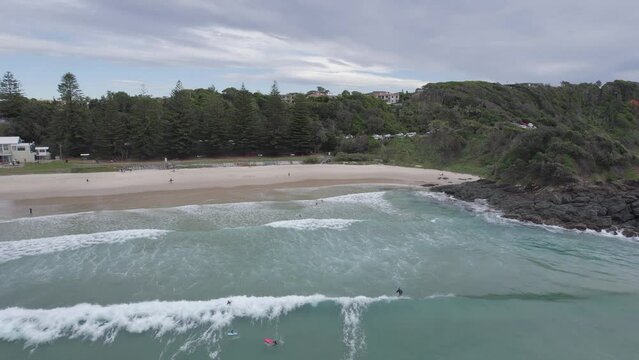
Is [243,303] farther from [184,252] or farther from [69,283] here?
[69,283]

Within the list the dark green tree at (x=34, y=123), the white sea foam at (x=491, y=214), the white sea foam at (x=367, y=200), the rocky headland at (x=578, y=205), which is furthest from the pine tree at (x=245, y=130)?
the rocky headland at (x=578, y=205)

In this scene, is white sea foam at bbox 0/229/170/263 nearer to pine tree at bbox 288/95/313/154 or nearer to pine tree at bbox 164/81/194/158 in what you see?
pine tree at bbox 164/81/194/158

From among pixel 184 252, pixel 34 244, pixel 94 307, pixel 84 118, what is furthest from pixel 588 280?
pixel 84 118

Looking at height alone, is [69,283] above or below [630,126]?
below

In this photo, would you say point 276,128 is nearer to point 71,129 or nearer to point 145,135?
point 145,135

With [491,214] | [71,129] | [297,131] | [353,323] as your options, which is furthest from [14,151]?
[491,214]
